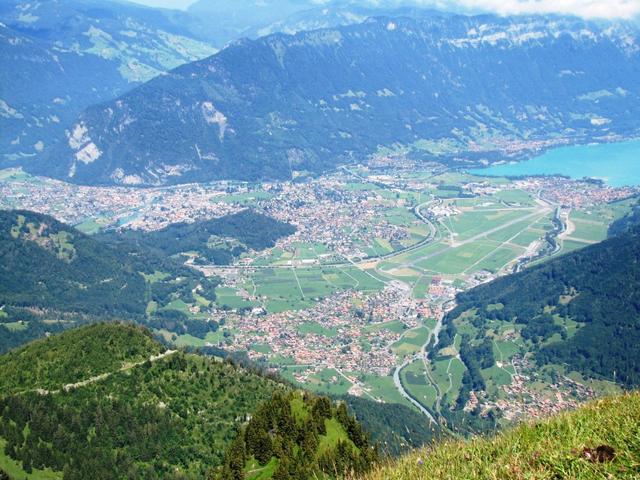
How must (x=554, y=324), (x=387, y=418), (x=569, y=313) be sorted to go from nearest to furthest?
(x=387, y=418) < (x=554, y=324) < (x=569, y=313)

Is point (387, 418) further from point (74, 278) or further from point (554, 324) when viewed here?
point (74, 278)

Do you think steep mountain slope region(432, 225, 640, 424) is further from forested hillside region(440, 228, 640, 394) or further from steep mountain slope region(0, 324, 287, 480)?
steep mountain slope region(0, 324, 287, 480)

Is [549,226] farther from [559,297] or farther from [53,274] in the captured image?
[53,274]

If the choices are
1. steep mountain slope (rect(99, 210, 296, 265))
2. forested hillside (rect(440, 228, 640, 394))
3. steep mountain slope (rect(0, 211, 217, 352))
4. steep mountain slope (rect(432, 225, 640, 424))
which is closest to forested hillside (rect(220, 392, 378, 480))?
steep mountain slope (rect(432, 225, 640, 424))

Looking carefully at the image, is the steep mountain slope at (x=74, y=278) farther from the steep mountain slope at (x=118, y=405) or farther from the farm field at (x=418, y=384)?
the steep mountain slope at (x=118, y=405)

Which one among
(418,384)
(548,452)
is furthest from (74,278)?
(548,452)

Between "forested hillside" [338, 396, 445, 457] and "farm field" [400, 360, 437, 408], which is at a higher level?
"forested hillside" [338, 396, 445, 457]
